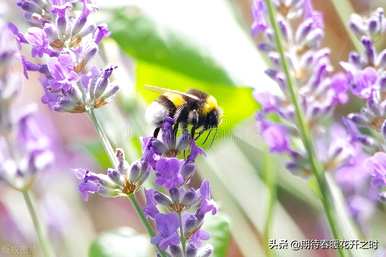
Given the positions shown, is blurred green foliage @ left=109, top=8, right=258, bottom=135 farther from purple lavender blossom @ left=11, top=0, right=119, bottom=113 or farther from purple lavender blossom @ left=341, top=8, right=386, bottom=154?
purple lavender blossom @ left=11, top=0, right=119, bottom=113

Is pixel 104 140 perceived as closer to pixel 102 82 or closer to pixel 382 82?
pixel 102 82

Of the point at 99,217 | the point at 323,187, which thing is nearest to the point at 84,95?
the point at 323,187

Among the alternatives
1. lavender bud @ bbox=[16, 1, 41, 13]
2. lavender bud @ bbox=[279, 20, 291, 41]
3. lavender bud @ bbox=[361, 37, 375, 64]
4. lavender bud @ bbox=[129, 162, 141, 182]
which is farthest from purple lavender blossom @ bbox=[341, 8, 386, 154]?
lavender bud @ bbox=[16, 1, 41, 13]

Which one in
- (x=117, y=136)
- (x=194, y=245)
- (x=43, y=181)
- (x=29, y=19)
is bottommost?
(x=43, y=181)

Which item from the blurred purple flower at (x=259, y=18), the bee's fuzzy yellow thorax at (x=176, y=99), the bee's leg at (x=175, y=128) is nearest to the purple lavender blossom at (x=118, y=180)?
the bee's leg at (x=175, y=128)

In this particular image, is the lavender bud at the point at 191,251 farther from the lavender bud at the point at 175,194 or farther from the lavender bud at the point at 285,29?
the lavender bud at the point at 285,29

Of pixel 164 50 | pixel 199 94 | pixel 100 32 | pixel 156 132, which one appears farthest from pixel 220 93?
pixel 100 32

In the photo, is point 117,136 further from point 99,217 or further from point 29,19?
point 99,217
